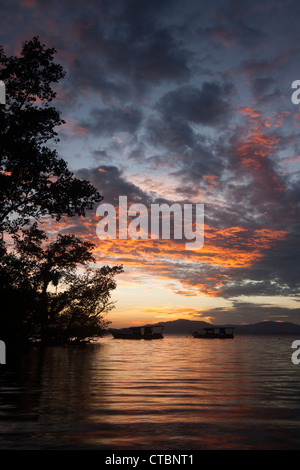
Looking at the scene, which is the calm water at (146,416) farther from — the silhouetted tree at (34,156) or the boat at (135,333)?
the boat at (135,333)

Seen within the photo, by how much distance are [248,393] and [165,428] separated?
7.31m

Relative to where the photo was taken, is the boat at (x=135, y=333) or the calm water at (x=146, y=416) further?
the boat at (x=135, y=333)

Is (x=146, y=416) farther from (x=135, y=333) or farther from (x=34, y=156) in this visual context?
(x=135, y=333)

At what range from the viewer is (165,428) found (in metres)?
8.58

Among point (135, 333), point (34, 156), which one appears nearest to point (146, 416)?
point (34, 156)

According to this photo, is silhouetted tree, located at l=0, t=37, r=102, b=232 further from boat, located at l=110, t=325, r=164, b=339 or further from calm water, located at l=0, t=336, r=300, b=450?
boat, located at l=110, t=325, r=164, b=339

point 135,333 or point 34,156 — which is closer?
point 34,156

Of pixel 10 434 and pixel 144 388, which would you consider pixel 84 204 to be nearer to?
pixel 144 388

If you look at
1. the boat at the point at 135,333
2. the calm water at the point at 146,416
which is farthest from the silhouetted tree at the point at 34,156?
the boat at the point at 135,333

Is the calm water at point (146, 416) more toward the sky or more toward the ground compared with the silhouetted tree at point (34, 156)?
more toward the ground

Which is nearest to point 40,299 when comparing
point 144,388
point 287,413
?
point 144,388

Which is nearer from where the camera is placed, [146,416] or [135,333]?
[146,416]
